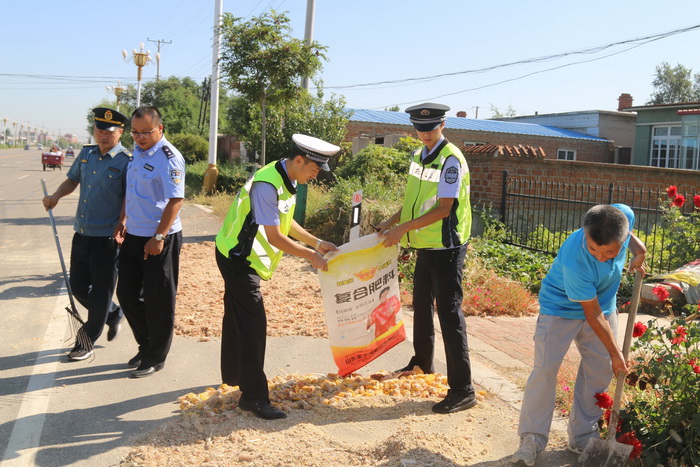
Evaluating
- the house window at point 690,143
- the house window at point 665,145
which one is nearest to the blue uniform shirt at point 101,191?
the house window at point 665,145

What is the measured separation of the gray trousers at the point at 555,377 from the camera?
3.67m

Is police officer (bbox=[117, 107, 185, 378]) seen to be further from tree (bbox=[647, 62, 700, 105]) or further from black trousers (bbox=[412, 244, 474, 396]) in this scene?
tree (bbox=[647, 62, 700, 105])

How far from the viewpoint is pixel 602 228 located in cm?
322

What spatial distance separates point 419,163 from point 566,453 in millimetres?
2164

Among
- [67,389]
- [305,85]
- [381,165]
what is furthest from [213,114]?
[67,389]

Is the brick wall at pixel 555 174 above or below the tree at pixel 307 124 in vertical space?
below

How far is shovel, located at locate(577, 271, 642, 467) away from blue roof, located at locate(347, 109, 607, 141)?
27.0 m

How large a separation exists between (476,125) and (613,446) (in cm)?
3278

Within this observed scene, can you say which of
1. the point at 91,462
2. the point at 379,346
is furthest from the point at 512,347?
the point at 91,462

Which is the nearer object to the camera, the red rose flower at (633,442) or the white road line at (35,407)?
the red rose flower at (633,442)

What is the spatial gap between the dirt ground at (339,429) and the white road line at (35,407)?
65 centimetres

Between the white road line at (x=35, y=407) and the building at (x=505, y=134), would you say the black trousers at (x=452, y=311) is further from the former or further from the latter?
the building at (x=505, y=134)

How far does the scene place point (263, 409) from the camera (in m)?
4.28

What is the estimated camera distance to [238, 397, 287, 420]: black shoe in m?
4.25
